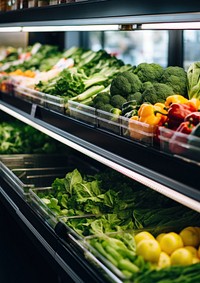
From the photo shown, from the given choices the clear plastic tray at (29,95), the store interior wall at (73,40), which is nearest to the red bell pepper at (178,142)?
the clear plastic tray at (29,95)

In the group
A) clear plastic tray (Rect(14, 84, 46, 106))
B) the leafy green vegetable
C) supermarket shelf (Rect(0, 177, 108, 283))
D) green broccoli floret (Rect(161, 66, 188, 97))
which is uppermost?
green broccoli floret (Rect(161, 66, 188, 97))

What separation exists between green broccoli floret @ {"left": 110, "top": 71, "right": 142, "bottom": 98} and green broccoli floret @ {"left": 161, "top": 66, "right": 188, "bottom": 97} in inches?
7.1

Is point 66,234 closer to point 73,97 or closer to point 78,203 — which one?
point 78,203

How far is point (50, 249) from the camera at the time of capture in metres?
2.89

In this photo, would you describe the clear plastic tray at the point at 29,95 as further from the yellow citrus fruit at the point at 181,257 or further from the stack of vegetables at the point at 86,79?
the yellow citrus fruit at the point at 181,257

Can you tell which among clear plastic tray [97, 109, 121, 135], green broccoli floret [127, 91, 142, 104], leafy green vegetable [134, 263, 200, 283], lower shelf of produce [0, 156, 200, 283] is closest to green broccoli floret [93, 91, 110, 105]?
green broccoli floret [127, 91, 142, 104]

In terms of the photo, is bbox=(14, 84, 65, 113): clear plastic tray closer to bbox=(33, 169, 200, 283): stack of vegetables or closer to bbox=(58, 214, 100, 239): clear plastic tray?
bbox=(33, 169, 200, 283): stack of vegetables

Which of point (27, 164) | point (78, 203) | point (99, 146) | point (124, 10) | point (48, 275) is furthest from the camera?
point (27, 164)

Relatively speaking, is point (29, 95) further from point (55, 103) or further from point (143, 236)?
point (143, 236)

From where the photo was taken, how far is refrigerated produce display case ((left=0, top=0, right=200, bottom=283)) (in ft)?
6.63

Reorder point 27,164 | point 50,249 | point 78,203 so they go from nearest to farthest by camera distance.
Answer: point 50,249 → point 78,203 → point 27,164

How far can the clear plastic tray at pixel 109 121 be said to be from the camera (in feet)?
8.54

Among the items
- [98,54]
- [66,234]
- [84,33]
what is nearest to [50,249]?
[66,234]

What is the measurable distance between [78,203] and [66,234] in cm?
47
